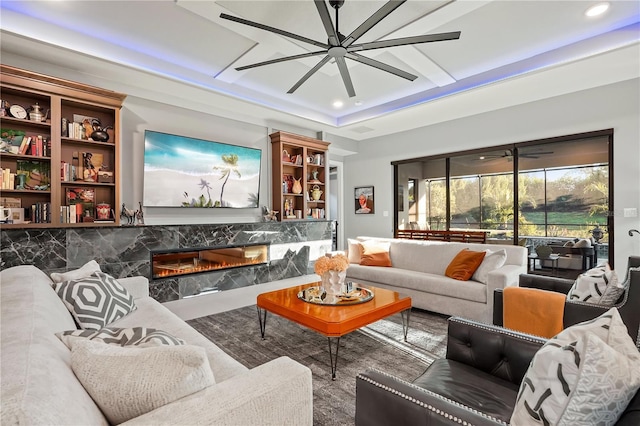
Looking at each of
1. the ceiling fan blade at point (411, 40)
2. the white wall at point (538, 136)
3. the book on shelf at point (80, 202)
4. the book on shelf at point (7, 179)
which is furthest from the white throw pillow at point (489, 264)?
the book on shelf at point (7, 179)

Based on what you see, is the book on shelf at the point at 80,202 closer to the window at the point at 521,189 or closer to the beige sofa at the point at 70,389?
the beige sofa at the point at 70,389

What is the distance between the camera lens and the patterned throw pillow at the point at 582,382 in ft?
2.59

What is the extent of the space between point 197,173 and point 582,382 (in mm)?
4573

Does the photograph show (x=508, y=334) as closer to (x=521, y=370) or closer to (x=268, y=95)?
(x=521, y=370)

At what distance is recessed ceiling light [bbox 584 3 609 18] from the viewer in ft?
9.40

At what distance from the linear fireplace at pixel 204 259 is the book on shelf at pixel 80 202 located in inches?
32.5

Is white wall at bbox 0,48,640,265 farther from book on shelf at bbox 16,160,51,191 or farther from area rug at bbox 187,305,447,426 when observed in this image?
area rug at bbox 187,305,447,426

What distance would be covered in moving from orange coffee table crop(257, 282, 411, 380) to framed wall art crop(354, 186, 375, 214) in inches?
161

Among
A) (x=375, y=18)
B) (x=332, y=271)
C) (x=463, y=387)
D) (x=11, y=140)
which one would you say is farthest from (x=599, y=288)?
(x=11, y=140)

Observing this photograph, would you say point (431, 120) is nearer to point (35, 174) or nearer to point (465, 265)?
point (465, 265)

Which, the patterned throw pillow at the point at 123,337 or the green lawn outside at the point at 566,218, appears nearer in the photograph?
the patterned throw pillow at the point at 123,337

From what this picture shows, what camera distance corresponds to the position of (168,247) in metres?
4.15

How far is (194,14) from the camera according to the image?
299 cm

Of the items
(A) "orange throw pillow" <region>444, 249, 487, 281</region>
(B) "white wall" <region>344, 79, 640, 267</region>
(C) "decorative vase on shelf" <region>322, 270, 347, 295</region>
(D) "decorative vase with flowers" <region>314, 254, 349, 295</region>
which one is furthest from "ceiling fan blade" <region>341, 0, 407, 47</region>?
(B) "white wall" <region>344, 79, 640, 267</region>
